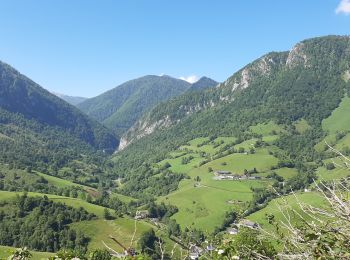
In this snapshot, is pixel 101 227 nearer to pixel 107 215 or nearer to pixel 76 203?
pixel 107 215

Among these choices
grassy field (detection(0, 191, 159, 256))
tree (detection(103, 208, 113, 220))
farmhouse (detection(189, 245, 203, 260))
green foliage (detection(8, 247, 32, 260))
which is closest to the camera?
farmhouse (detection(189, 245, 203, 260))

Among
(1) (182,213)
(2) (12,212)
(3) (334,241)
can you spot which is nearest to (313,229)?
(3) (334,241)

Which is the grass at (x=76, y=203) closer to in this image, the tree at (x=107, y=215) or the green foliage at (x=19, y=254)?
the tree at (x=107, y=215)

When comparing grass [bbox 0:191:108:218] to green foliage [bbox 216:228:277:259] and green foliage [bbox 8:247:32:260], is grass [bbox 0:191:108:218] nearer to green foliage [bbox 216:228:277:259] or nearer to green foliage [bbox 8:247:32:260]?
green foliage [bbox 216:228:277:259]

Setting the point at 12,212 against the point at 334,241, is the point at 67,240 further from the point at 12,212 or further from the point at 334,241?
the point at 334,241

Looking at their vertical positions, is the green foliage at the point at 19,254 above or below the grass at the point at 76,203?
above

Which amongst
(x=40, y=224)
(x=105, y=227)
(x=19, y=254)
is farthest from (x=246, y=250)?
(x=40, y=224)

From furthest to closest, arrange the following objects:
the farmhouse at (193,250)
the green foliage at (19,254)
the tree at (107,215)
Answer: the tree at (107,215) < the green foliage at (19,254) < the farmhouse at (193,250)

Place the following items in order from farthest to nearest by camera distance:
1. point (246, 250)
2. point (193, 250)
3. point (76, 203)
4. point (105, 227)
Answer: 1. point (76, 203)
2. point (105, 227)
3. point (193, 250)
4. point (246, 250)

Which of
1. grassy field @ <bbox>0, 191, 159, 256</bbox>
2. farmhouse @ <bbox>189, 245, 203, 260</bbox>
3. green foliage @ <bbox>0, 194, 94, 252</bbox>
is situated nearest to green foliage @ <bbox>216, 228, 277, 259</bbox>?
farmhouse @ <bbox>189, 245, 203, 260</bbox>

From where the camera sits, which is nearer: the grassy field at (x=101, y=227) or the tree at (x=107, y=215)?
the grassy field at (x=101, y=227)

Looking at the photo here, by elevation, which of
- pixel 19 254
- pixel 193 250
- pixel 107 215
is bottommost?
pixel 107 215

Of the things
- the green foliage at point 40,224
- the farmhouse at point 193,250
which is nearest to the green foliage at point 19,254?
the farmhouse at point 193,250

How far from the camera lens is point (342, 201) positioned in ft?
20.5
